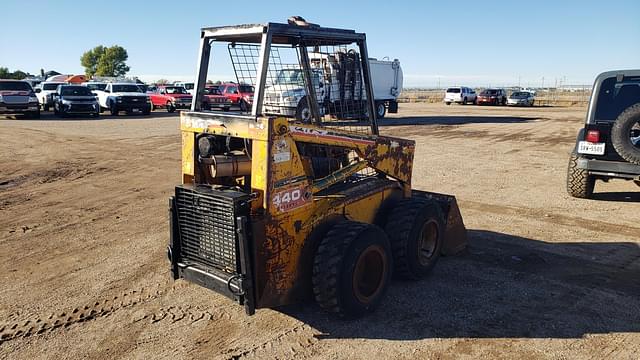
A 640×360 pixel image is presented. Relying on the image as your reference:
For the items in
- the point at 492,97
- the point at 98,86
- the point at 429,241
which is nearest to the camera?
the point at 429,241

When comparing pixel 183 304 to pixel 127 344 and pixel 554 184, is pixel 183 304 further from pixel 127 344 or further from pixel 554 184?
pixel 554 184

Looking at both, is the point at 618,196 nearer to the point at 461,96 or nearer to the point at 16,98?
the point at 16,98

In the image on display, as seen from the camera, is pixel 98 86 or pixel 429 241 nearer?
pixel 429 241

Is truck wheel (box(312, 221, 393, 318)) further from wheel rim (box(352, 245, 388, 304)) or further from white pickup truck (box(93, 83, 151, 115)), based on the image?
white pickup truck (box(93, 83, 151, 115))

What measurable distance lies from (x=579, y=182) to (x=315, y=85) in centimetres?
632

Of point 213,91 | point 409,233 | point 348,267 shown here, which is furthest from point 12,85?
point 348,267

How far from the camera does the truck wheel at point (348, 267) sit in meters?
4.20

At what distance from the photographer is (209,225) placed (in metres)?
4.24

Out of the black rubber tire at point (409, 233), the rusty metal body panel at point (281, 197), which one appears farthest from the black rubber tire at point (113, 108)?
the black rubber tire at point (409, 233)

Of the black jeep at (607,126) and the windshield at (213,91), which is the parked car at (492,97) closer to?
the windshield at (213,91)

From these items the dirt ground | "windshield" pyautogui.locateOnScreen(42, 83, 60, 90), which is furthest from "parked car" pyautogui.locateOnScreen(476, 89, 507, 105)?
the dirt ground

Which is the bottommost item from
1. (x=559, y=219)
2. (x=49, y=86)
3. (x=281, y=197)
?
(x=559, y=219)

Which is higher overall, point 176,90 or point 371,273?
point 176,90

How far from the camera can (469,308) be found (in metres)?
4.70
